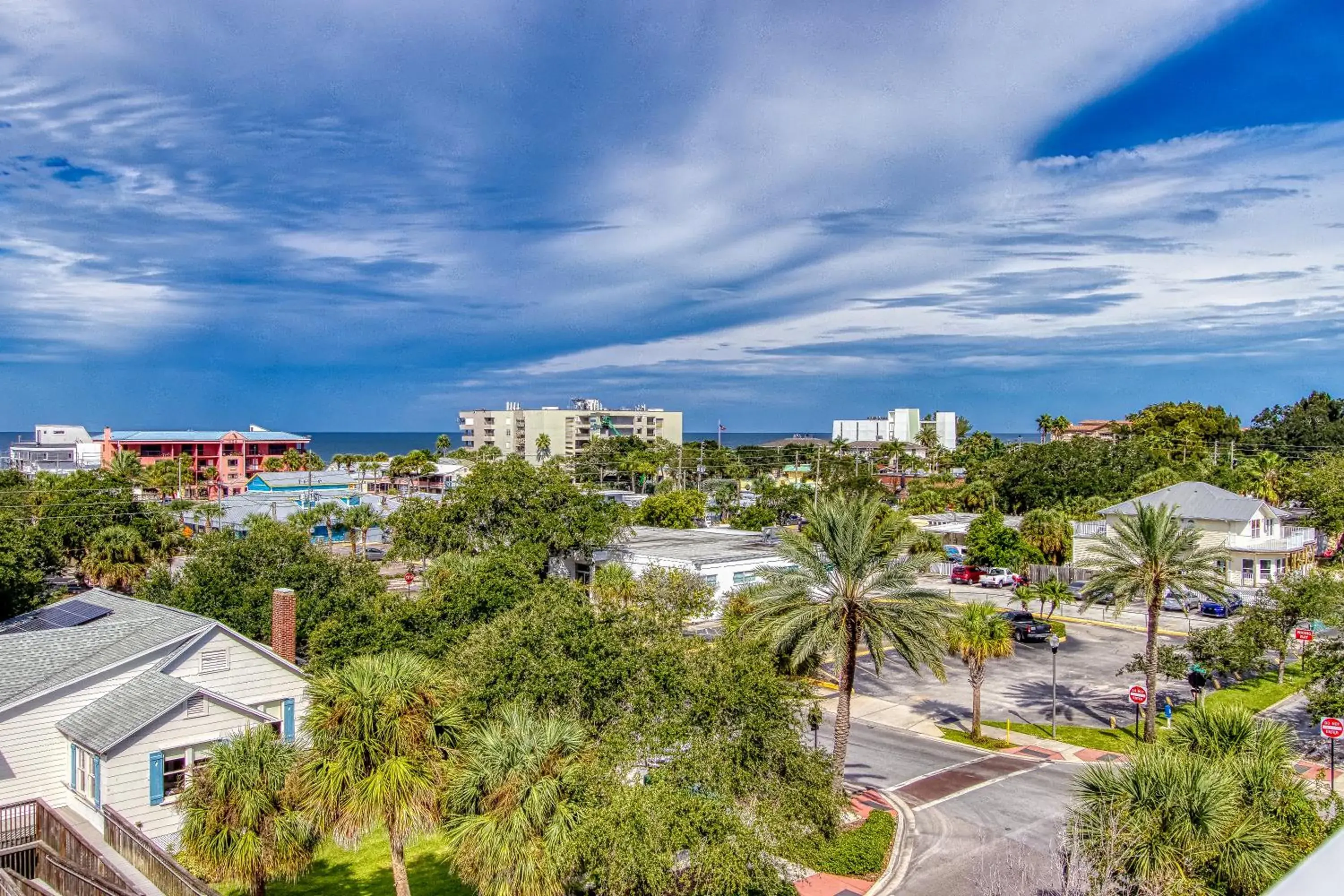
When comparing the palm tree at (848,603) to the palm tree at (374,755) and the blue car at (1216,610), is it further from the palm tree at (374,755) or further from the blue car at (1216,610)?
the blue car at (1216,610)

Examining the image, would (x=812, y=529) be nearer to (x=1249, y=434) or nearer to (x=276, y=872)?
(x=276, y=872)

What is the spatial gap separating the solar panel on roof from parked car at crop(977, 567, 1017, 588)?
50.9 meters

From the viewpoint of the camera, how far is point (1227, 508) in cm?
6028

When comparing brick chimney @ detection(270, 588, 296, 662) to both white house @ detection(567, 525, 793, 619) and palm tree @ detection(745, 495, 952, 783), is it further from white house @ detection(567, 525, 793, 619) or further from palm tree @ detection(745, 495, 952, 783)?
white house @ detection(567, 525, 793, 619)

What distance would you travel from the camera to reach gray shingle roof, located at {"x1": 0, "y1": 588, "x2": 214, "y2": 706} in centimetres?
2170

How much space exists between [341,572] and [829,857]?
78.1 ft

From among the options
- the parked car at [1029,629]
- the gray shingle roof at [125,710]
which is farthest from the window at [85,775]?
the parked car at [1029,629]

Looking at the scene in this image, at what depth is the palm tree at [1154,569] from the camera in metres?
28.5

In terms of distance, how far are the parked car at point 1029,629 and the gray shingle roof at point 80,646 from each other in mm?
36699

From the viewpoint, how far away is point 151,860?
16.4 meters

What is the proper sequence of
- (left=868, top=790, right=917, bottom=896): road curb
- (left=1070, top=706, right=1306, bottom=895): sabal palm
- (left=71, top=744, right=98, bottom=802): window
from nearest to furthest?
(left=1070, top=706, right=1306, bottom=895): sabal palm < (left=868, top=790, right=917, bottom=896): road curb < (left=71, top=744, right=98, bottom=802): window

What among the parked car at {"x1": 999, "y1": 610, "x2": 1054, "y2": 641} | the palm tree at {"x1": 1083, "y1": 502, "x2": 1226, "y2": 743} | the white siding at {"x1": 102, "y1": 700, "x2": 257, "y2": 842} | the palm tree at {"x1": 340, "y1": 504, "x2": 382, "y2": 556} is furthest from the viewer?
the palm tree at {"x1": 340, "y1": 504, "x2": 382, "y2": 556}

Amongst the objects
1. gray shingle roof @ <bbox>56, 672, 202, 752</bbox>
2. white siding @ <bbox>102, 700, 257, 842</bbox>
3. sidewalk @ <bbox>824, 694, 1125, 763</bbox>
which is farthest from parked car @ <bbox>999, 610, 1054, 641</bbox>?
gray shingle roof @ <bbox>56, 672, 202, 752</bbox>

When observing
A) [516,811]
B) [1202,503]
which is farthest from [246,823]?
[1202,503]
